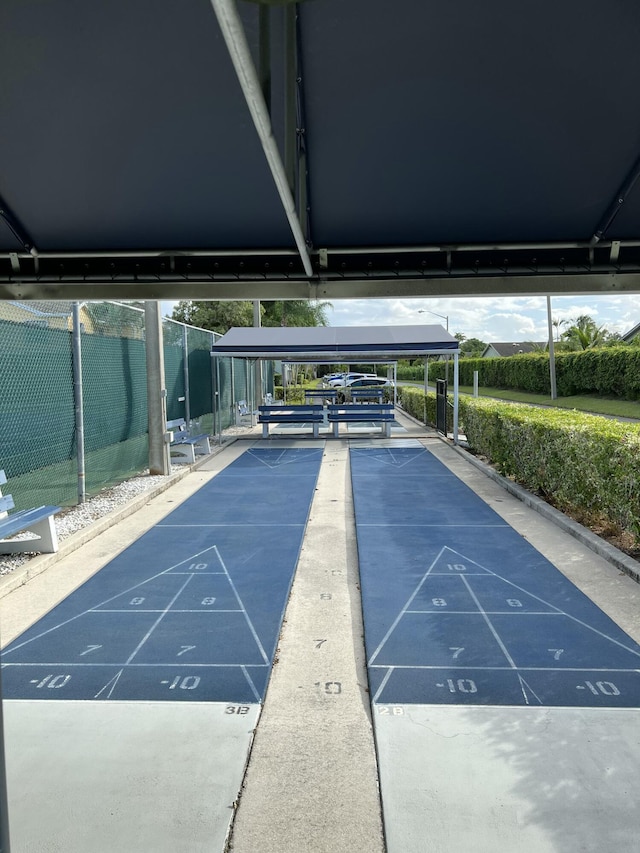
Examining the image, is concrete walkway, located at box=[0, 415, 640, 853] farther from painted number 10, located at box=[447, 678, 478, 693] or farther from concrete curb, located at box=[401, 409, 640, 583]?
concrete curb, located at box=[401, 409, 640, 583]

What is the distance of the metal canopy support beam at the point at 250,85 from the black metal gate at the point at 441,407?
16671 mm

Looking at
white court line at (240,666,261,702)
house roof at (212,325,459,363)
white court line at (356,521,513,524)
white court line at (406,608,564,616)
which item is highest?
house roof at (212,325,459,363)

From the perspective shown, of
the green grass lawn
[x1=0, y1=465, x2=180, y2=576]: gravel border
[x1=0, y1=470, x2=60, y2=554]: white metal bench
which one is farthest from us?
the green grass lawn

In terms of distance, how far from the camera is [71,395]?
30.1 feet

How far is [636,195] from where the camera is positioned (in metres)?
3.24

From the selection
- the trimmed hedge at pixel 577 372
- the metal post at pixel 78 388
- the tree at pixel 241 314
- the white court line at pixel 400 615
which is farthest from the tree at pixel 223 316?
the white court line at pixel 400 615

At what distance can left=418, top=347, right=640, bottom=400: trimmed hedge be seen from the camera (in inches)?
1320

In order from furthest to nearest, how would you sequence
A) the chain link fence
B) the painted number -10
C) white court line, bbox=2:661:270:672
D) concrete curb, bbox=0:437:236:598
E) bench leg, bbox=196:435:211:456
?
bench leg, bbox=196:435:211:456
the chain link fence
concrete curb, bbox=0:437:236:598
white court line, bbox=2:661:270:672
the painted number -10

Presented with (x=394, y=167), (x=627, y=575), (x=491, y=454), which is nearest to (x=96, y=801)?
(x=394, y=167)

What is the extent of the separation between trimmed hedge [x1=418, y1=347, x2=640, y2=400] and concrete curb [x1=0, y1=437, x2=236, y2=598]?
2318cm

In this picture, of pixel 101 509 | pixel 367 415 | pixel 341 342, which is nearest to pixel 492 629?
pixel 101 509

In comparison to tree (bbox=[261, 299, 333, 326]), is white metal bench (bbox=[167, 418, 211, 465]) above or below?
below

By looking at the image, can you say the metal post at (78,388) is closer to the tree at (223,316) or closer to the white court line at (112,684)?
the white court line at (112,684)

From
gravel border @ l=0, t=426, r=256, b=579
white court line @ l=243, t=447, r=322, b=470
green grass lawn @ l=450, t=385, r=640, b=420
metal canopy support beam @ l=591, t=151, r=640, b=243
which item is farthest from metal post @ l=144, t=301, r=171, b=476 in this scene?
green grass lawn @ l=450, t=385, r=640, b=420
